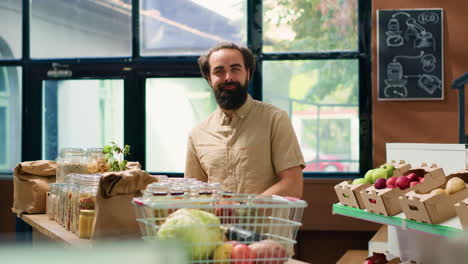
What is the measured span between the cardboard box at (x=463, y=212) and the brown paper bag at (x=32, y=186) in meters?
2.36

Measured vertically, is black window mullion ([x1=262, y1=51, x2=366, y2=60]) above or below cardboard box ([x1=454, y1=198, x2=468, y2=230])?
above

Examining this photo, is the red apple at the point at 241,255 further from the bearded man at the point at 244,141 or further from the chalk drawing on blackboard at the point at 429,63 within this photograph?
the chalk drawing on blackboard at the point at 429,63

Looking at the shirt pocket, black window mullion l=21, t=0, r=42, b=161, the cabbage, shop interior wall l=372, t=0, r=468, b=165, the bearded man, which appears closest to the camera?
the cabbage

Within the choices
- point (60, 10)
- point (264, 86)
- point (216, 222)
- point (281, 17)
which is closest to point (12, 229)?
point (60, 10)

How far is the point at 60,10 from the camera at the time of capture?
5.89 meters

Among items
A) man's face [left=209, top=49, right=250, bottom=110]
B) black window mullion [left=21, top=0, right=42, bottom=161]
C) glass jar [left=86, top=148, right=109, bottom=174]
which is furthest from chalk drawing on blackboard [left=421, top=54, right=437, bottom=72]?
black window mullion [left=21, top=0, right=42, bottom=161]

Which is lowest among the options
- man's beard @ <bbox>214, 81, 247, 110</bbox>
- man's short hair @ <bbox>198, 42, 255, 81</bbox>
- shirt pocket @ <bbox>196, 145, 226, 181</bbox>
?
shirt pocket @ <bbox>196, 145, 226, 181</bbox>

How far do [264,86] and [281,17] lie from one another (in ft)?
2.08

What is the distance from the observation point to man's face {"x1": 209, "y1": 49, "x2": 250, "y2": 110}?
2939mm

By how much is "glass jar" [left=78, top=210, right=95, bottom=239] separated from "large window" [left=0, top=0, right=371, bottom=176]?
310cm

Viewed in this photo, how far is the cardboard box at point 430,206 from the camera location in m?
2.62

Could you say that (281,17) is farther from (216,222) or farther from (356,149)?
(216,222)

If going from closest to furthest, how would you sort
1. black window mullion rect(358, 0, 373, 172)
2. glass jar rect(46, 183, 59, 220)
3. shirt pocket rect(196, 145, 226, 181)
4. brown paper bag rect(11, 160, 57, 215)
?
shirt pocket rect(196, 145, 226, 181)
glass jar rect(46, 183, 59, 220)
brown paper bag rect(11, 160, 57, 215)
black window mullion rect(358, 0, 373, 172)

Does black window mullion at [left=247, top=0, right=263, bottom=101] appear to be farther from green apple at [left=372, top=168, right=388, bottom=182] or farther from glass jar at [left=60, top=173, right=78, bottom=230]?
glass jar at [left=60, top=173, right=78, bottom=230]
